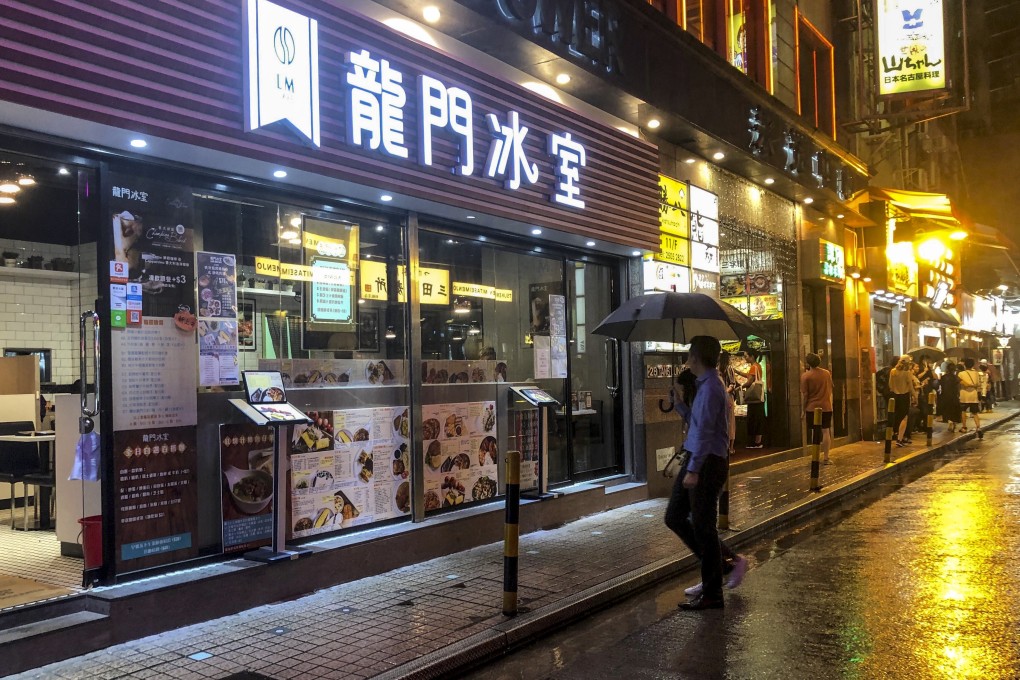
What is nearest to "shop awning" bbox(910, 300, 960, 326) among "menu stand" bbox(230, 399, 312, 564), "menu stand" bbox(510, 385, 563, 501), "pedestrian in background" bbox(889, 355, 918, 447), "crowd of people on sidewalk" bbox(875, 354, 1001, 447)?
"crowd of people on sidewalk" bbox(875, 354, 1001, 447)

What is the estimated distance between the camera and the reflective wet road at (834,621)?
525 cm

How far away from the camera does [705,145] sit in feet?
43.8

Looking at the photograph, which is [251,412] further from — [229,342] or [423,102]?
[423,102]

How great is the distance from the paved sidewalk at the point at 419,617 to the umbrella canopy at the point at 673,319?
2.21 m

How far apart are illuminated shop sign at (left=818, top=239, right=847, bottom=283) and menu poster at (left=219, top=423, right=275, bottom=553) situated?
1434 centimetres

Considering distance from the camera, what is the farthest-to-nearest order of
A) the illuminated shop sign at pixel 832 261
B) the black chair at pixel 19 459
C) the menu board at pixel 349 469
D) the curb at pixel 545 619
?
the illuminated shop sign at pixel 832 261 → the black chair at pixel 19 459 → the menu board at pixel 349 469 → the curb at pixel 545 619

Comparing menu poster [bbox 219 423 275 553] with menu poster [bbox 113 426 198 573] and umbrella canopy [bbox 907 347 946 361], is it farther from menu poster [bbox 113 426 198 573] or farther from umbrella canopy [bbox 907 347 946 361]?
umbrella canopy [bbox 907 347 946 361]

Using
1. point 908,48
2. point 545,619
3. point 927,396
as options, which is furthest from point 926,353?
point 545,619

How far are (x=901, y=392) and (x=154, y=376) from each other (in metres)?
16.8

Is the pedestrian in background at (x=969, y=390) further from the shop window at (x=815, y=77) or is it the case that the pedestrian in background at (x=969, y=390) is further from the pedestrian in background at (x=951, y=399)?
the shop window at (x=815, y=77)

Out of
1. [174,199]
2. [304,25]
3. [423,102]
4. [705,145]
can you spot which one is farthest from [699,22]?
[174,199]

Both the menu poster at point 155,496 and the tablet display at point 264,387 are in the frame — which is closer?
the menu poster at point 155,496

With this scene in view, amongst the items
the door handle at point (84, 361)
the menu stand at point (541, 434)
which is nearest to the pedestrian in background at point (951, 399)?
the menu stand at point (541, 434)

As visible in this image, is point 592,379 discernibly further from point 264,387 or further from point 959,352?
point 959,352
